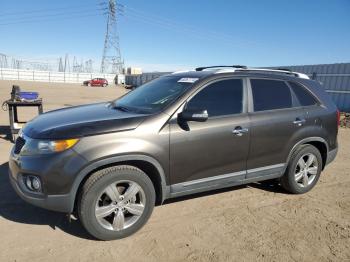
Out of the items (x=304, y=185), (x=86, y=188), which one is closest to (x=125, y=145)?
(x=86, y=188)

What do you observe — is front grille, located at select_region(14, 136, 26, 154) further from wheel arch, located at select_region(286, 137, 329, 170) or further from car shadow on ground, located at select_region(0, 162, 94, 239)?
wheel arch, located at select_region(286, 137, 329, 170)

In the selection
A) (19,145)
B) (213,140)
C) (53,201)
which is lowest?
(53,201)

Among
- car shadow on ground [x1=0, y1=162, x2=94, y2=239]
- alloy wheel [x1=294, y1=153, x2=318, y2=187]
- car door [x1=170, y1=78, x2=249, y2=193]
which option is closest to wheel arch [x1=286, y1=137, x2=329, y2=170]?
alloy wheel [x1=294, y1=153, x2=318, y2=187]

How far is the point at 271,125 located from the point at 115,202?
7.60 feet

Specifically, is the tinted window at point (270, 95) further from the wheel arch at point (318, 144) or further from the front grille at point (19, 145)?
the front grille at point (19, 145)

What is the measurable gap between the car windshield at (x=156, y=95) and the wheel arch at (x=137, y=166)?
62 centimetres

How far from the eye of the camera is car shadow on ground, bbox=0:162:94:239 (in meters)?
3.78

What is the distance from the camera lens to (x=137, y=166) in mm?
3705

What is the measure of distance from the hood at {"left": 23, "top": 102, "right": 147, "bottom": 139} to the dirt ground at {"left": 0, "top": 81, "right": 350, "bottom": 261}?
3.63 feet

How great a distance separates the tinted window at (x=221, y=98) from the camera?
4066mm

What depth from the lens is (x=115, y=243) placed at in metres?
3.54

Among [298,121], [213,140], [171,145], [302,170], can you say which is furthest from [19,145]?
[302,170]

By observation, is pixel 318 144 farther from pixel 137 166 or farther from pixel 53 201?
pixel 53 201

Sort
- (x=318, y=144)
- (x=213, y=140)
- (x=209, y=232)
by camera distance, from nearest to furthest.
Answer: (x=209, y=232)
(x=213, y=140)
(x=318, y=144)
